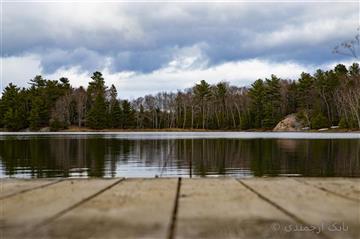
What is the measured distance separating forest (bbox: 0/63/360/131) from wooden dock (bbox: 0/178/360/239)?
8849 centimetres

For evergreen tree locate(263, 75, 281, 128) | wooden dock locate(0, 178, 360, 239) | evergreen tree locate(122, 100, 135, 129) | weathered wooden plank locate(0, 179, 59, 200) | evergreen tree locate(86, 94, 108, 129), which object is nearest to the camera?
wooden dock locate(0, 178, 360, 239)

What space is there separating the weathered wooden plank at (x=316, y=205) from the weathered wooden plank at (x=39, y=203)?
2853 mm

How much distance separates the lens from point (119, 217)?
4973mm

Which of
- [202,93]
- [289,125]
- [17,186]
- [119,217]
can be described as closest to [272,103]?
[289,125]

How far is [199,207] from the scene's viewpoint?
5.50 m

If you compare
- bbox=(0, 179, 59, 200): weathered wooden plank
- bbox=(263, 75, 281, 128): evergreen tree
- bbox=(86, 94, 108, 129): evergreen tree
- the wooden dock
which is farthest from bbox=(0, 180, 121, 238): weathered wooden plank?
bbox=(263, 75, 281, 128): evergreen tree

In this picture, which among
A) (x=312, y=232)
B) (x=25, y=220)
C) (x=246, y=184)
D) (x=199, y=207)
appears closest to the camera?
(x=312, y=232)

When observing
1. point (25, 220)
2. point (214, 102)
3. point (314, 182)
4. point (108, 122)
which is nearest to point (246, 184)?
point (314, 182)

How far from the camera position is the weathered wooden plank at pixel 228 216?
4305 millimetres

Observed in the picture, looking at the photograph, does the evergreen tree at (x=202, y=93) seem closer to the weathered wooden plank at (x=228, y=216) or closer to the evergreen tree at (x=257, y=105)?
the evergreen tree at (x=257, y=105)

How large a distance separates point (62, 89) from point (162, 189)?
114 m

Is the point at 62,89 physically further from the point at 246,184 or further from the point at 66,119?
the point at 246,184

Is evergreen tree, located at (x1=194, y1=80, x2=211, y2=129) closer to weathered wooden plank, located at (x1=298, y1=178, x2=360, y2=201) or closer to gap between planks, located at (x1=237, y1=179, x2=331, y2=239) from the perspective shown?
weathered wooden plank, located at (x1=298, y1=178, x2=360, y2=201)

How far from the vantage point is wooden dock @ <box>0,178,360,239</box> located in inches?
172
